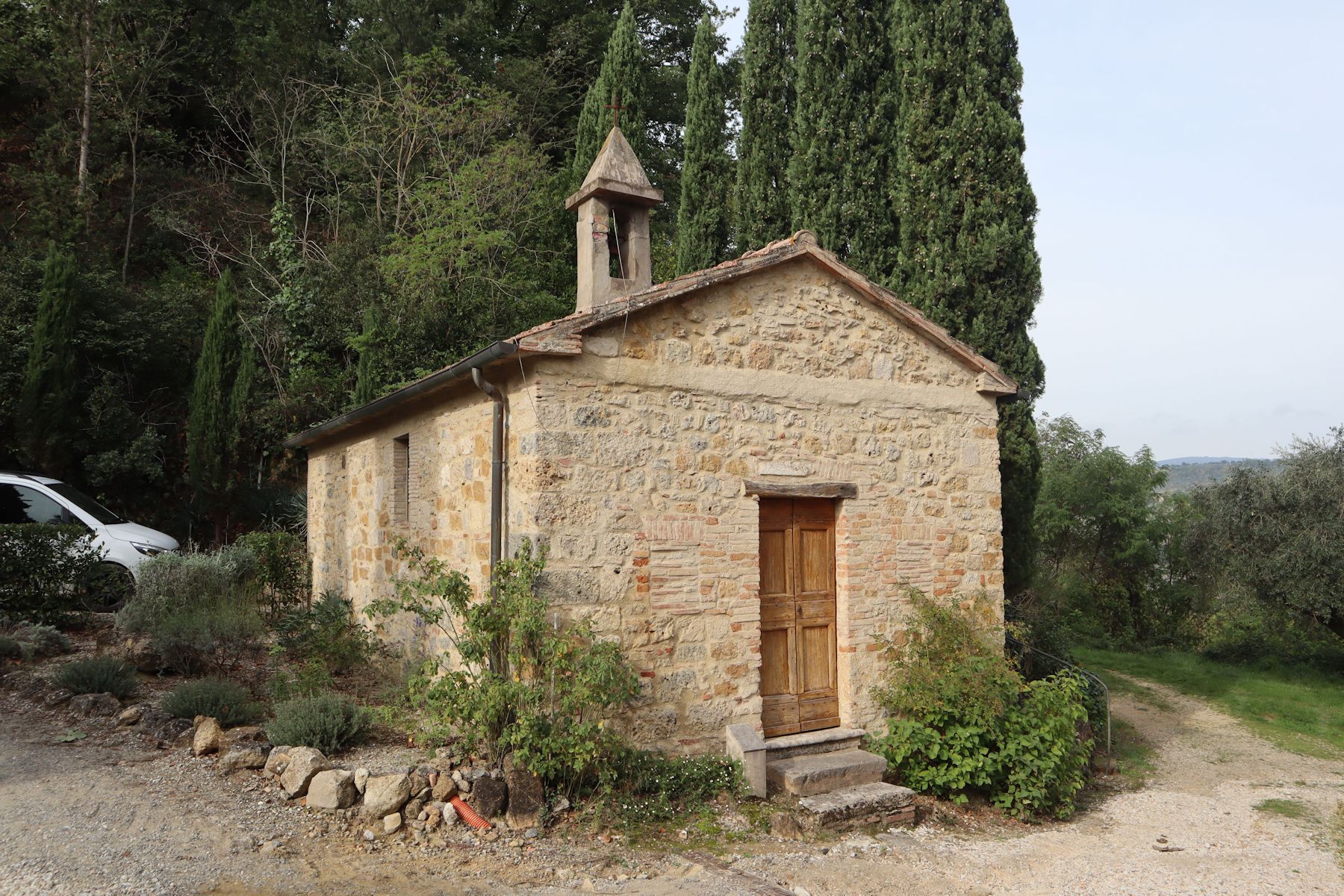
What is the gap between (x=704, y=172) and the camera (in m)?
15.2

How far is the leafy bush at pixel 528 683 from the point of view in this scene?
19.2 feet

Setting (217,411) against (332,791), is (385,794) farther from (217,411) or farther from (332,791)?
(217,411)

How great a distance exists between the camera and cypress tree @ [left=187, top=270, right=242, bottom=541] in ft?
46.7

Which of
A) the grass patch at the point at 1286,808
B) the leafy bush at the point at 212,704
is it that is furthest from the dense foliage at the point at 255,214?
the grass patch at the point at 1286,808

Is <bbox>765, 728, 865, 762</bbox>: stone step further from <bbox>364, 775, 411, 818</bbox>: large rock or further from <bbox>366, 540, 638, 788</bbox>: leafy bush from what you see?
<bbox>364, 775, 411, 818</bbox>: large rock

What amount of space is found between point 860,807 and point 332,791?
147 inches

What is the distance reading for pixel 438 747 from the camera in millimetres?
A: 6438

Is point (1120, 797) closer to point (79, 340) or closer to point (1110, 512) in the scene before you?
point (1110, 512)

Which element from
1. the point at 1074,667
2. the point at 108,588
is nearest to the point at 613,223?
the point at 1074,667

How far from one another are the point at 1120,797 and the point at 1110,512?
1217cm

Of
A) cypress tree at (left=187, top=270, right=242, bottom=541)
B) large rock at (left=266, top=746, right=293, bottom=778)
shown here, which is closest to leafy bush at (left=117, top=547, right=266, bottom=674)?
large rock at (left=266, top=746, right=293, bottom=778)

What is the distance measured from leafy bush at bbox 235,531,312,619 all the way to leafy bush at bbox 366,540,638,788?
675 centimetres

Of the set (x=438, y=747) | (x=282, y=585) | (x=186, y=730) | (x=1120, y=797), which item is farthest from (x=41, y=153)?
(x=1120, y=797)

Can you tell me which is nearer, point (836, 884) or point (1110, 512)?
point (836, 884)
